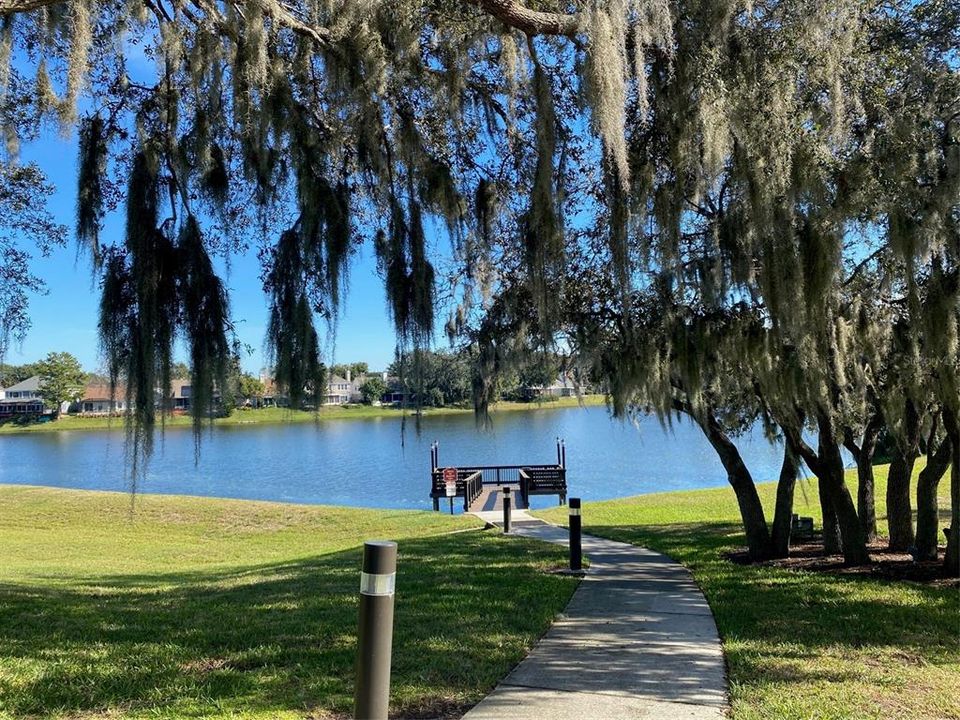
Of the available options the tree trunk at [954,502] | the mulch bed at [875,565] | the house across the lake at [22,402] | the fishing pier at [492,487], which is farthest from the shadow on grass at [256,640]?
the house across the lake at [22,402]

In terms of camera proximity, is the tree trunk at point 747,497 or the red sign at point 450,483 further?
the red sign at point 450,483

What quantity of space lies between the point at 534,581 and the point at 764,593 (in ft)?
6.79

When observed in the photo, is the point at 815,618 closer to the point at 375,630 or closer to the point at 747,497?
the point at 747,497

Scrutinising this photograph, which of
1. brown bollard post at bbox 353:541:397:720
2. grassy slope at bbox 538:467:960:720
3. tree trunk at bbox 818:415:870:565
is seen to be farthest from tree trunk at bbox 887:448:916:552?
brown bollard post at bbox 353:541:397:720

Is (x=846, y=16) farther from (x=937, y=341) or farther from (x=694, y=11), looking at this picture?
(x=937, y=341)

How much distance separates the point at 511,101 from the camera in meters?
4.71

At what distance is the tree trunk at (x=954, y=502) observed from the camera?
22.8 feet

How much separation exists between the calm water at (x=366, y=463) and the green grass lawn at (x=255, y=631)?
817 cm

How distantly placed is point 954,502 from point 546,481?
17760mm

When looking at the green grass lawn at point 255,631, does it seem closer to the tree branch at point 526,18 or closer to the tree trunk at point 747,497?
the tree trunk at point 747,497

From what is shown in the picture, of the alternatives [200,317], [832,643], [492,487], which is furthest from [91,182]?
[492,487]

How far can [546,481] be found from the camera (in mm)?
24422

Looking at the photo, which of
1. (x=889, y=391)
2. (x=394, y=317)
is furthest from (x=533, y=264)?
(x=889, y=391)

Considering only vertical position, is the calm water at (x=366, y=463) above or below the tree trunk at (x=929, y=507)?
below
